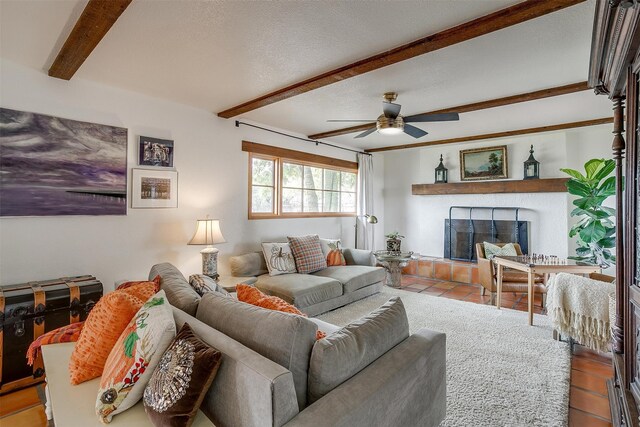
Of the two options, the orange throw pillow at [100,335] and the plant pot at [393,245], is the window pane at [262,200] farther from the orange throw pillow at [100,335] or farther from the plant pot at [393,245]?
the orange throw pillow at [100,335]

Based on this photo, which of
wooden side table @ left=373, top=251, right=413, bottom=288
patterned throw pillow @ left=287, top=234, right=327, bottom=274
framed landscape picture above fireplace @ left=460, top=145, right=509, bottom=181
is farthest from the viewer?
framed landscape picture above fireplace @ left=460, top=145, right=509, bottom=181

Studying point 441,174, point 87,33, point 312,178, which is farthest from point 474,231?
point 87,33

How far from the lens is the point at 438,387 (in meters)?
1.67

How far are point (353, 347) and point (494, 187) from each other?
4913 mm

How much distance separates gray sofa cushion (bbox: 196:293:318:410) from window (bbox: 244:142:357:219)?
9.71ft

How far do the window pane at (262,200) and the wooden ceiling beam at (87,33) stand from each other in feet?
Answer: 7.57

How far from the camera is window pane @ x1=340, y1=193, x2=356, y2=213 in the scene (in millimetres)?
5859

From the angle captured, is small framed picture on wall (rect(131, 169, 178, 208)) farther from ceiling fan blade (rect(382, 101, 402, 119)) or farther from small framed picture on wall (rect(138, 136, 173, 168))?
ceiling fan blade (rect(382, 101, 402, 119))

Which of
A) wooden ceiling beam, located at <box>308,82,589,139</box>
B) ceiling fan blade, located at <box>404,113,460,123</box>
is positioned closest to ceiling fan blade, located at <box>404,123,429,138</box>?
ceiling fan blade, located at <box>404,113,460,123</box>

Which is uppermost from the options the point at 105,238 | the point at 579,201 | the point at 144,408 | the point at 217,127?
the point at 217,127

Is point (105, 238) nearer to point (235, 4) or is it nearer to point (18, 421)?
→ point (18, 421)

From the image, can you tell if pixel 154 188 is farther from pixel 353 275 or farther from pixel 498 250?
pixel 498 250

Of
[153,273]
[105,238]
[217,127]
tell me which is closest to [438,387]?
[153,273]

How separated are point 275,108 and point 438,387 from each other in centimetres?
321
